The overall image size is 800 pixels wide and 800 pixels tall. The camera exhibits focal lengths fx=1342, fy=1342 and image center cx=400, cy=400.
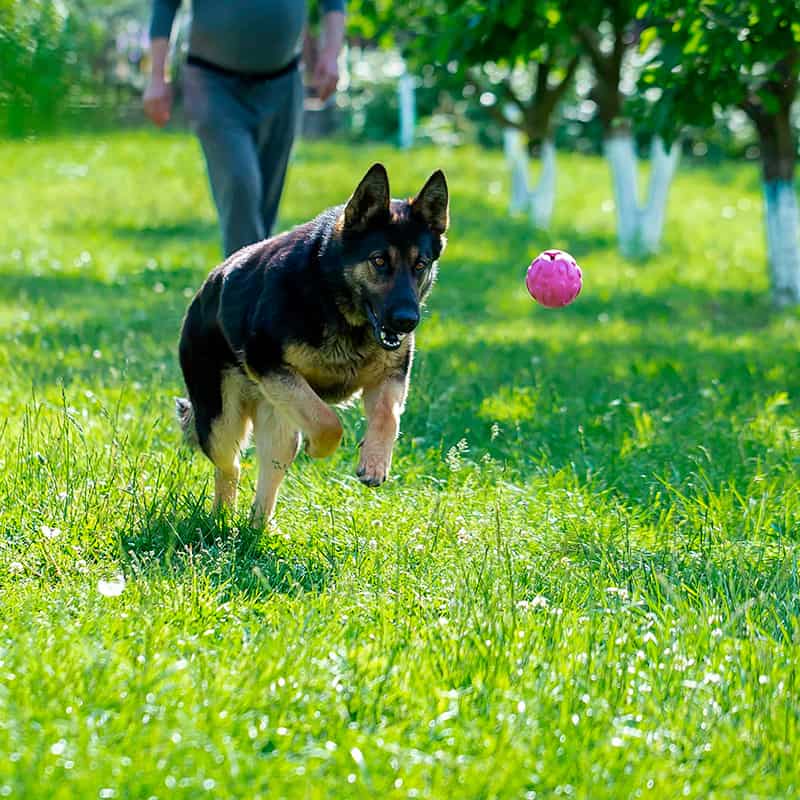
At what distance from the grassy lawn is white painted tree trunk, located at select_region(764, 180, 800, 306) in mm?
2860

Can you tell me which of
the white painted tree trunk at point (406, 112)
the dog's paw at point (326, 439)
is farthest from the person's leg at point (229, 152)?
the white painted tree trunk at point (406, 112)

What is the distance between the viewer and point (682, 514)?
498 cm

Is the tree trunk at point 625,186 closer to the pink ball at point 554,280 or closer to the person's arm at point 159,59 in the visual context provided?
the person's arm at point 159,59

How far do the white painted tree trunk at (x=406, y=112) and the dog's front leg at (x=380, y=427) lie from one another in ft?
66.4

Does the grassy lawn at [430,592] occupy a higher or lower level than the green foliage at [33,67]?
lower

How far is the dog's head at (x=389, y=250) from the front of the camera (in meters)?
4.59

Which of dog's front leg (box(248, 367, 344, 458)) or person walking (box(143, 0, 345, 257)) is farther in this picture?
person walking (box(143, 0, 345, 257))

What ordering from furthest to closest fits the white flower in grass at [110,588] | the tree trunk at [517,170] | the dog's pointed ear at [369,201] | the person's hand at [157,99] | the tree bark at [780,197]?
the tree trunk at [517,170] → the tree bark at [780,197] → the person's hand at [157,99] → the dog's pointed ear at [369,201] → the white flower in grass at [110,588]

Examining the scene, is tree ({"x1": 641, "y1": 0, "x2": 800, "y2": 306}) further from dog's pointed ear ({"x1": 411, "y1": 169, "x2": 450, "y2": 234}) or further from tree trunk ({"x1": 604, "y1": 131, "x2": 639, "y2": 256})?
tree trunk ({"x1": 604, "y1": 131, "x2": 639, "y2": 256})

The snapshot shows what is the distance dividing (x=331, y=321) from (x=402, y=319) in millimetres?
340

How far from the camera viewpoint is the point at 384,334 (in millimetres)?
4594

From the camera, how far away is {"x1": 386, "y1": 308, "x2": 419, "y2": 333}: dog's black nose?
451cm

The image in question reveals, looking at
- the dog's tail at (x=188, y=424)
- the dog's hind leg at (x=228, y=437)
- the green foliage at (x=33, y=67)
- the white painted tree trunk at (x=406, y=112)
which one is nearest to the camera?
the dog's hind leg at (x=228, y=437)

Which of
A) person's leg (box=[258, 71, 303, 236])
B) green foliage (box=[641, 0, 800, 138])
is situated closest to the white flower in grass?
person's leg (box=[258, 71, 303, 236])
